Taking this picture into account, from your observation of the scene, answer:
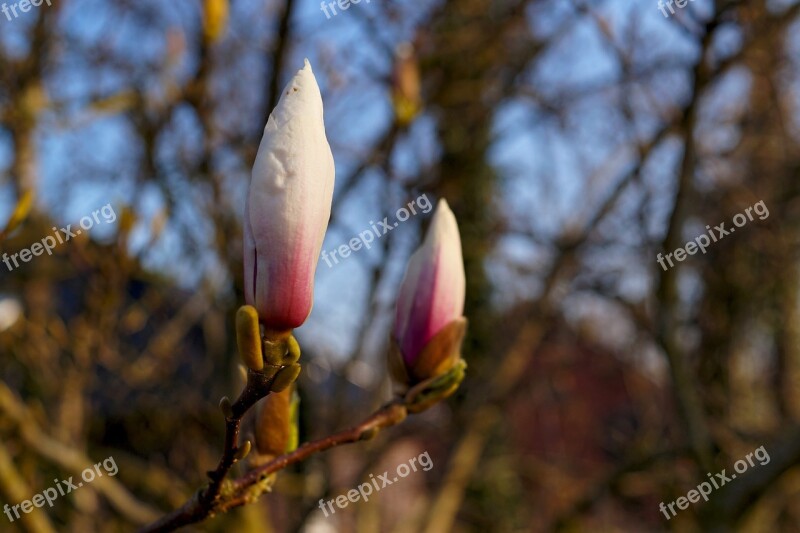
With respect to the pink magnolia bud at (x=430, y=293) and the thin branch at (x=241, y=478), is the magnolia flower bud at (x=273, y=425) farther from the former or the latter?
the pink magnolia bud at (x=430, y=293)

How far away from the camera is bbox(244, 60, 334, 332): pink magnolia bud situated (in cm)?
57

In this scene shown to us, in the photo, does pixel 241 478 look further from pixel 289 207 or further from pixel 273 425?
pixel 289 207

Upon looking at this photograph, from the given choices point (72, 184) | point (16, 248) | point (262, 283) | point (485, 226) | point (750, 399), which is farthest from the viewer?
point (750, 399)

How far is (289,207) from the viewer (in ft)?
1.90

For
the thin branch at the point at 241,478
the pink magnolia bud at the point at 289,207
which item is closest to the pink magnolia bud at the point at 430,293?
the thin branch at the point at 241,478

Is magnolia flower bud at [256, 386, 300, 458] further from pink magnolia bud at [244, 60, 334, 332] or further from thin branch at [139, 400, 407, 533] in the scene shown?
pink magnolia bud at [244, 60, 334, 332]

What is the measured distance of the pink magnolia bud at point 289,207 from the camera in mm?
571

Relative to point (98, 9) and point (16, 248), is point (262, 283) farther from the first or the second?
point (98, 9)

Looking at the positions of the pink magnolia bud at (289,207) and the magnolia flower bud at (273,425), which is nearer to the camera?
the pink magnolia bud at (289,207)

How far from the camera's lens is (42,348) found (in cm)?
289

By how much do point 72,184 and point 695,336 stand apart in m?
3.62


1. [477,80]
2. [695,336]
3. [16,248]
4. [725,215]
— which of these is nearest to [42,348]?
[16,248]

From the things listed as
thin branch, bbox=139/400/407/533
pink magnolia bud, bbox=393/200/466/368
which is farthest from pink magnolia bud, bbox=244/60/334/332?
pink magnolia bud, bbox=393/200/466/368

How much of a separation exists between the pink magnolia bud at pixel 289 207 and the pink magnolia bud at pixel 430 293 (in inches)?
9.2
